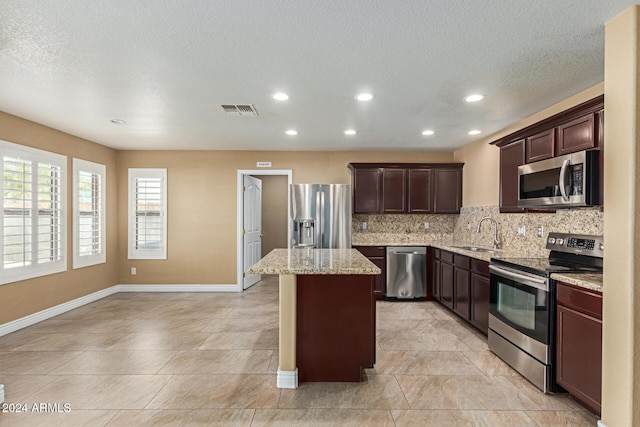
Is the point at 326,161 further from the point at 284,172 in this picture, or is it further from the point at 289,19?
the point at 289,19

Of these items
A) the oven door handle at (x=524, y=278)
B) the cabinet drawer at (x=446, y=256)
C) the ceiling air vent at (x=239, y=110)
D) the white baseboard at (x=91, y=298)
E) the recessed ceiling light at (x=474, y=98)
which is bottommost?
the white baseboard at (x=91, y=298)

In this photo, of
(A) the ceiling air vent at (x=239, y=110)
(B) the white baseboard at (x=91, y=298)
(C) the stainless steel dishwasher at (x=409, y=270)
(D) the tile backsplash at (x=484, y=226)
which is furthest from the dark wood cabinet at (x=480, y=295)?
(B) the white baseboard at (x=91, y=298)

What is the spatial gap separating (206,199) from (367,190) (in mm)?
2830

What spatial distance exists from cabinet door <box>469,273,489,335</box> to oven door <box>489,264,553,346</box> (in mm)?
323

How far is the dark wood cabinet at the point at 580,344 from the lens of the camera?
219cm

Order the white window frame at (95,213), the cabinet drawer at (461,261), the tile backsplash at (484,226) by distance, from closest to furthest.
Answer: the tile backsplash at (484,226), the cabinet drawer at (461,261), the white window frame at (95,213)

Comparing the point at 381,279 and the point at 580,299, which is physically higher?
the point at 580,299

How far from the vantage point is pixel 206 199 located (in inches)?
242

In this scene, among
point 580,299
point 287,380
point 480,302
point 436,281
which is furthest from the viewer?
point 436,281

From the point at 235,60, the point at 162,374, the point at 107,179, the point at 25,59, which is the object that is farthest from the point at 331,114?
the point at 107,179

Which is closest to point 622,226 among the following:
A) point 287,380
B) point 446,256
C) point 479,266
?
point 479,266

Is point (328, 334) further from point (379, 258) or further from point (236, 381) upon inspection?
point (379, 258)

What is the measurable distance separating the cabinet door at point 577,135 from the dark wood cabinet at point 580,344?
1.09 m

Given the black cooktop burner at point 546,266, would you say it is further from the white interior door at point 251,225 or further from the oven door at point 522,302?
the white interior door at point 251,225
